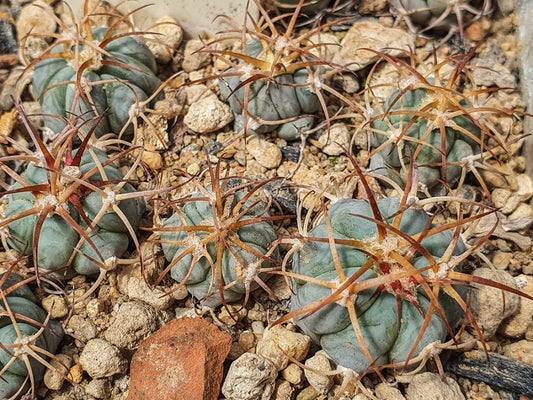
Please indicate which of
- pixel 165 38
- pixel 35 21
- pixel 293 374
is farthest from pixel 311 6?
pixel 293 374

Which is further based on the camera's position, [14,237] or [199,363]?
[14,237]

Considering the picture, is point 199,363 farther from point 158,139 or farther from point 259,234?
point 158,139

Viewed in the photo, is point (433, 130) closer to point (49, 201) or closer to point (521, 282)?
point (521, 282)

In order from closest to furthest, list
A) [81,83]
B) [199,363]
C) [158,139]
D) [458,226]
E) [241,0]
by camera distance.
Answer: [458,226] → [199,363] → [81,83] → [158,139] → [241,0]

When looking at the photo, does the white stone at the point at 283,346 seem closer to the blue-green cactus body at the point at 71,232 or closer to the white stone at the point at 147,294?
the white stone at the point at 147,294

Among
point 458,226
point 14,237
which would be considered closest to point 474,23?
point 458,226
